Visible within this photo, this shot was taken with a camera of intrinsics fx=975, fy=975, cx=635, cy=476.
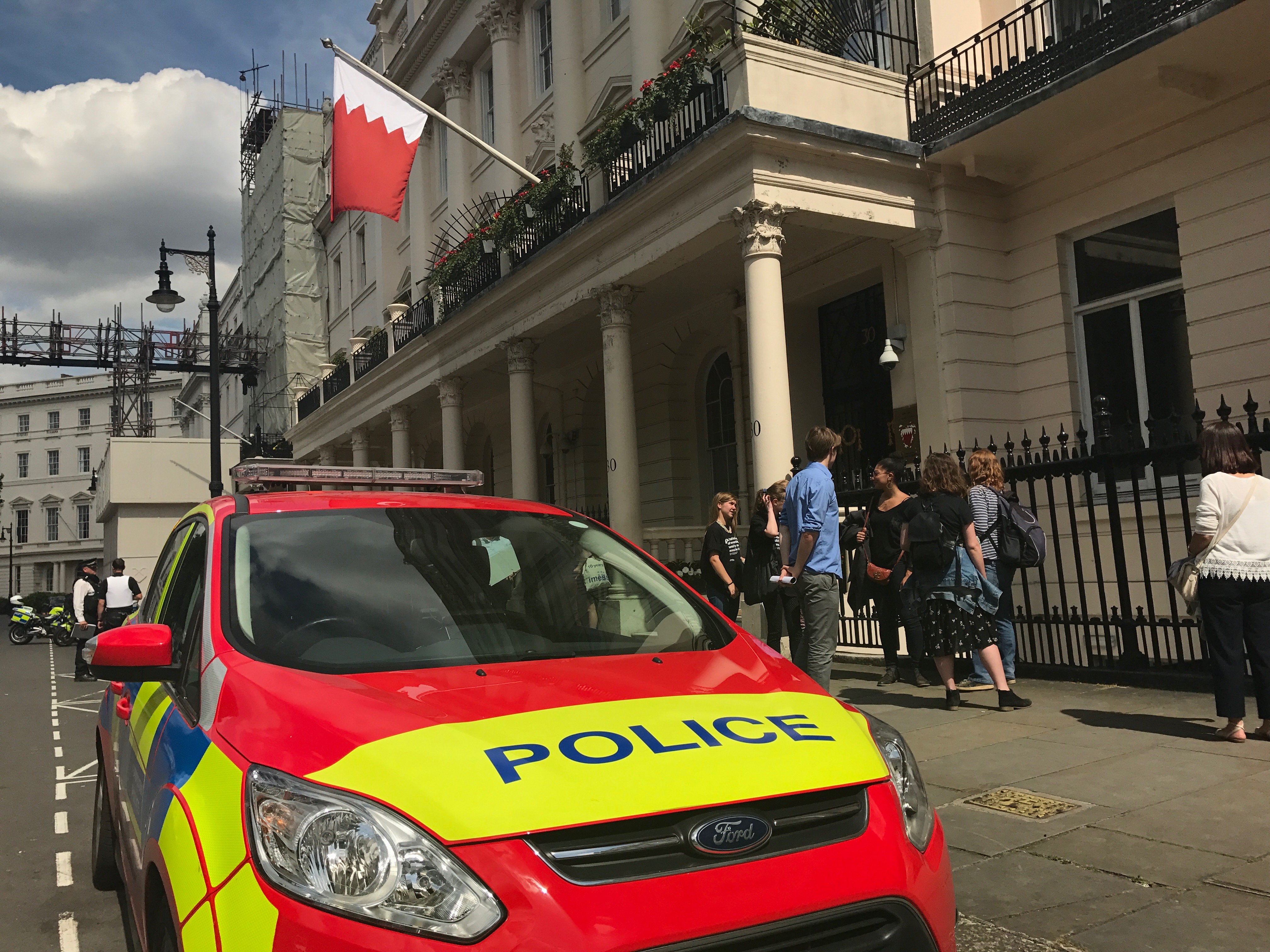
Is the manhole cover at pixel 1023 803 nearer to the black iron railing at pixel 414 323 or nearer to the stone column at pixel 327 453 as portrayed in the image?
the black iron railing at pixel 414 323

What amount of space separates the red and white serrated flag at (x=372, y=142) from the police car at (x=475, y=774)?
12440 millimetres

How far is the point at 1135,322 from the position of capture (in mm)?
11422

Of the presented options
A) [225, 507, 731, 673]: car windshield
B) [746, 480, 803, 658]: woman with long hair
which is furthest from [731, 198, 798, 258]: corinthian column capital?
[225, 507, 731, 673]: car windshield

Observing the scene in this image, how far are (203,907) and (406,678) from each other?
679 mm

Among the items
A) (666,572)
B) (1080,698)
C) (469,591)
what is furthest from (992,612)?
(469,591)

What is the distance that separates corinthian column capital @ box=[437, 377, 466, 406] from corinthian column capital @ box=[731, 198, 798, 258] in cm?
968

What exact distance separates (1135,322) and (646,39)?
8609 millimetres

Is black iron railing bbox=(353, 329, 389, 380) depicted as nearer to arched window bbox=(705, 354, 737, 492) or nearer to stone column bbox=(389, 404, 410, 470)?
stone column bbox=(389, 404, 410, 470)

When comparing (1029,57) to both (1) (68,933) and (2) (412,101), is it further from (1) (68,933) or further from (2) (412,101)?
(1) (68,933)

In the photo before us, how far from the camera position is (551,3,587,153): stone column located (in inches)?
723

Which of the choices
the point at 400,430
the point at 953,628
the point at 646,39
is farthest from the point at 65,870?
the point at 400,430

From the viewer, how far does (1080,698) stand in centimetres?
750

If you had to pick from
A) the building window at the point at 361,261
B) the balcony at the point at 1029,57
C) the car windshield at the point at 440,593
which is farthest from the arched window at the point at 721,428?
the building window at the point at 361,261

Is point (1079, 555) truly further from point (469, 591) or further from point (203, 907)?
point (203, 907)
